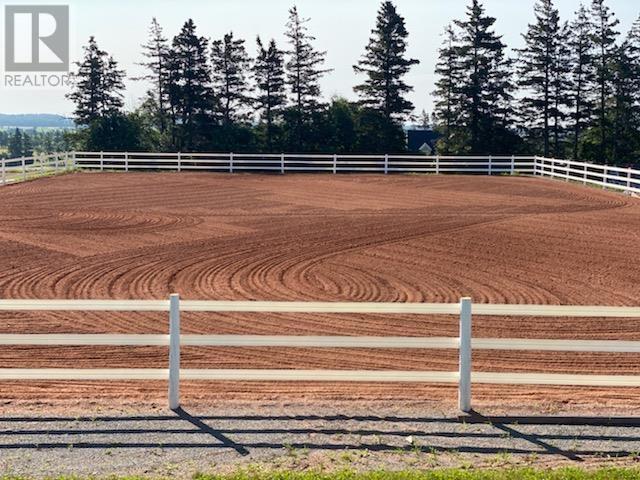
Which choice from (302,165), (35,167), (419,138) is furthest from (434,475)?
(419,138)

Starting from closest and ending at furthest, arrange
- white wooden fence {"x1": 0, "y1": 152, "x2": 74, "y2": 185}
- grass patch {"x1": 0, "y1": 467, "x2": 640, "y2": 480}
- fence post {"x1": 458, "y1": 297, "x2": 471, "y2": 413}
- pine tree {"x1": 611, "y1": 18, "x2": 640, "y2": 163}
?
grass patch {"x1": 0, "y1": 467, "x2": 640, "y2": 480}, fence post {"x1": 458, "y1": 297, "x2": 471, "y2": 413}, white wooden fence {"x1": 0, "y1": 152, "x2": 74, "y2": 185}, pine tree {"x1": 611, "y1": 18, "x2": 640, "y2": 163}

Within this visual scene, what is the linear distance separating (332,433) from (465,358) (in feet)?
4.61

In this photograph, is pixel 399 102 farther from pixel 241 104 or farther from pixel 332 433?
pixel 332 433

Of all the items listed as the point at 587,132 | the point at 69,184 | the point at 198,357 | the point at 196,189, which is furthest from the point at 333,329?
the point at 587,132

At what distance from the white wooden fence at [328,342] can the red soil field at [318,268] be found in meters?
0.52

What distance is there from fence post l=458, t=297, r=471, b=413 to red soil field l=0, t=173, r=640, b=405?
0.73 m

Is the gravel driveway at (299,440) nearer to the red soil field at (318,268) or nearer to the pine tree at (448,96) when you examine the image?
the red soil field at (318,268)

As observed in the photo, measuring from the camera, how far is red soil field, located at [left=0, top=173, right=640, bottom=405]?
10586mm

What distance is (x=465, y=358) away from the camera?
7844 millimetres

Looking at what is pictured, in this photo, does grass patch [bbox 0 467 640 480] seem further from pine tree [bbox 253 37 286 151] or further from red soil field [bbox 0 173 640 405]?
pine tree [bbox 253 37 286 151]

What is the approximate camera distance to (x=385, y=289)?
15562 mm

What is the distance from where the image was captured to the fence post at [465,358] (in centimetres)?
775


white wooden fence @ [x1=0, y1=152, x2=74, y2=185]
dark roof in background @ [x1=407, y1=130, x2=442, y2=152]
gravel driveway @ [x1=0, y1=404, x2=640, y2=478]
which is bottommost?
gravel driveway @ [x1=0, y1=404, x2=640, y2=478]

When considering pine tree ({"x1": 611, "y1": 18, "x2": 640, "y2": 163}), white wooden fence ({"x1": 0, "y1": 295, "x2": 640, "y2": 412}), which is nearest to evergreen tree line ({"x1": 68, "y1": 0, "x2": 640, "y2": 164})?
pine tree ({"x1": 611, "y1": 18, "x2": 640, "y2": 163})
